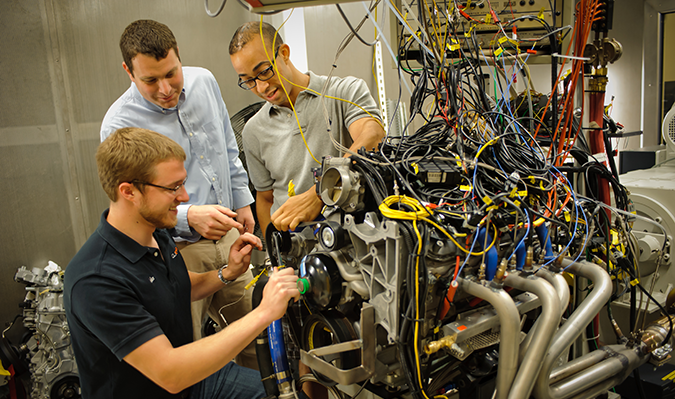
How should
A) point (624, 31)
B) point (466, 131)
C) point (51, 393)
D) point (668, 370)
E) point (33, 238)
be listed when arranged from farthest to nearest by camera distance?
point (624, 31) → point (33, 238) → point (51, 393) → point (668, 370) → point (466, 131)

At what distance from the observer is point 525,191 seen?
1277mm

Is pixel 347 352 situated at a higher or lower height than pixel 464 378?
higher

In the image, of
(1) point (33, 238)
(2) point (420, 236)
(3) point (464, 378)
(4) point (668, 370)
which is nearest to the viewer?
(2) point (420, 236)

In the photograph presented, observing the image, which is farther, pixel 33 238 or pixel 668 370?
pixel 33 238

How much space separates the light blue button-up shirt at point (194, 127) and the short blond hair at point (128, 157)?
1.68ft

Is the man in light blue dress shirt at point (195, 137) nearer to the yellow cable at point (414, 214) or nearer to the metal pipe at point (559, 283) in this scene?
the yellow cable at point (414, 214)

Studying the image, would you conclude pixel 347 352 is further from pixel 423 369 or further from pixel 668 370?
pixel 668 370

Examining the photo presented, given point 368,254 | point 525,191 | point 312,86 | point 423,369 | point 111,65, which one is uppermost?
point 111,65

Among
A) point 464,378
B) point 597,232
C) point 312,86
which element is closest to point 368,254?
point 464,378

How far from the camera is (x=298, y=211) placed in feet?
4.94

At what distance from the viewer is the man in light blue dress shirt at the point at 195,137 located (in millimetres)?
1847

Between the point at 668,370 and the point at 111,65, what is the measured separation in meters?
3.54

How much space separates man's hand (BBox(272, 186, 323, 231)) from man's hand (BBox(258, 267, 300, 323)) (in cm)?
21

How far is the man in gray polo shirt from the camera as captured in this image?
202 cm
